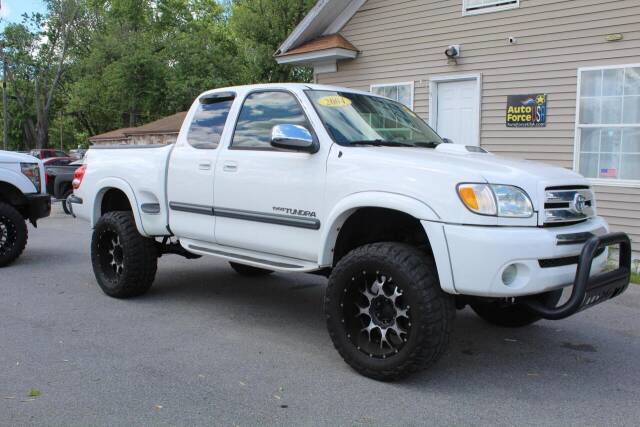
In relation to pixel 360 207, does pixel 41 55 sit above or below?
above

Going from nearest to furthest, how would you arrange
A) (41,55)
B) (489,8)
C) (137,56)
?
(489,8), (137,56), (41,55)

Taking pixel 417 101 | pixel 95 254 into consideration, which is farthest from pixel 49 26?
pixel 95 254

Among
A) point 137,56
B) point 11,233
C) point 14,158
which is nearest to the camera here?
point 11,233

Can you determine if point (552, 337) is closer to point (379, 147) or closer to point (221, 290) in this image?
point (379, 147)

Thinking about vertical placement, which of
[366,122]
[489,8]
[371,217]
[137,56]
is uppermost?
[137,56]

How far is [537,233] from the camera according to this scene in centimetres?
354

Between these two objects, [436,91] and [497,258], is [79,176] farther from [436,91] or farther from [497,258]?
[436,91]

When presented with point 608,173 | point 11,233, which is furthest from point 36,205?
point 608,173

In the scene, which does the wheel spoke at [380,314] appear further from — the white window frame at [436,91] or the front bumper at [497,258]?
the white window frame at [436,91]

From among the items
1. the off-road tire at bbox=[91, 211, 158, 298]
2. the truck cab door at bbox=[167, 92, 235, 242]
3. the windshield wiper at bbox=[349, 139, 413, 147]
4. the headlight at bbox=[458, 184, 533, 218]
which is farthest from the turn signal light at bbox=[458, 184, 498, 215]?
the off-road tire at bbox=[91, 211, 158, 298]

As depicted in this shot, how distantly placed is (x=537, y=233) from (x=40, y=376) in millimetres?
3340

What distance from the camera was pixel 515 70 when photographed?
381 inches

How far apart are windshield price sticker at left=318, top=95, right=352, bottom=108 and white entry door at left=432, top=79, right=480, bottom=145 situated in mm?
Answer: 6002

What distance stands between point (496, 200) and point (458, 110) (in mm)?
7388
